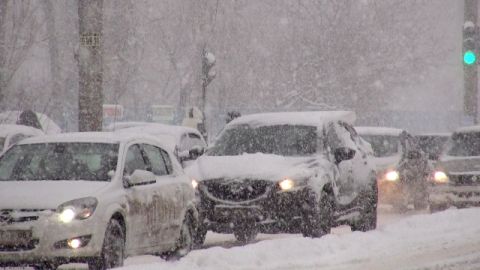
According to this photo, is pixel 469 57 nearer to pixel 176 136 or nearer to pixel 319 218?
pixel 176 136

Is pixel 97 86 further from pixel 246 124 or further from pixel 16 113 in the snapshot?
pixel 16 113

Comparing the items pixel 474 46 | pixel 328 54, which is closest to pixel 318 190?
pixel 474 46

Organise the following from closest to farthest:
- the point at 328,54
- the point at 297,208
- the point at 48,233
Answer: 1. the point at 48,233
2. the point at 297,208
3. the point at 328,54

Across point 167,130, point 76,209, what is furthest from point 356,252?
point 167,130

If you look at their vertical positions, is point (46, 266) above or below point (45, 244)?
below

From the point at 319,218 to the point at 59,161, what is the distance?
3878 mm

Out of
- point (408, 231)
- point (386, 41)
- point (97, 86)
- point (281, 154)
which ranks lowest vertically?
point (408, 231)

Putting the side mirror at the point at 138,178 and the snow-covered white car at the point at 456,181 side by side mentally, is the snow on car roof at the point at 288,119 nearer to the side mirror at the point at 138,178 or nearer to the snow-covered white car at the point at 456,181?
the snow-covered white car at the point at 456,181

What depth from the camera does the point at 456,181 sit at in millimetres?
18797

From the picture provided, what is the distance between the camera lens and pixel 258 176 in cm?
1406

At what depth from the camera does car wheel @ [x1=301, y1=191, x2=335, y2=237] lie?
14.0 metres

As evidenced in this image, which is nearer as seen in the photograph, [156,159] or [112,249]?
[112,249]

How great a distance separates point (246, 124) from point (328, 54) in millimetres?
31034

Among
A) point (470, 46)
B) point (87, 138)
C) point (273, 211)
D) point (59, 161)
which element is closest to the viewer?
point (59, 161)
